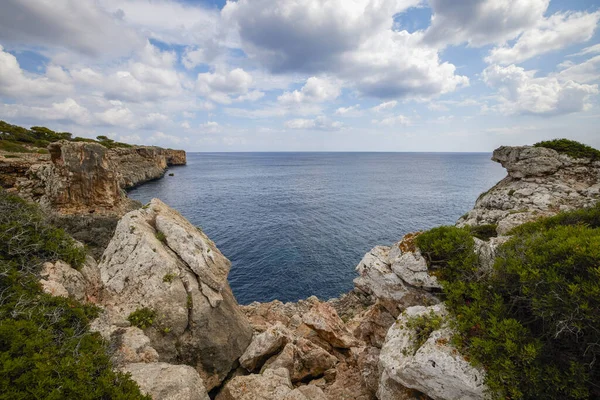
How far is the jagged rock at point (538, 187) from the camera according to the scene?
26.8 metres

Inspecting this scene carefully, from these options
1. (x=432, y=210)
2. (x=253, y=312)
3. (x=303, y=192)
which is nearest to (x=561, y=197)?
(x=253, y=312)

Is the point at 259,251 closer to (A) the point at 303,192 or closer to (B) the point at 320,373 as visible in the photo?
(B) the point at 320,373

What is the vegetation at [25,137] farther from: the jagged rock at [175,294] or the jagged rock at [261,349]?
the jagged rock at [261,349]

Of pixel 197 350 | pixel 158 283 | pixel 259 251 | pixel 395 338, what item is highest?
A: pixel 158 283

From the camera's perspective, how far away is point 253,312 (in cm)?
2517

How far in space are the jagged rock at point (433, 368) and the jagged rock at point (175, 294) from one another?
881 cm

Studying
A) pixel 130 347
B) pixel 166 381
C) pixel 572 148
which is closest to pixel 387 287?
pixel 166 381

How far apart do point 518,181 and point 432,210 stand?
3900 centimetres

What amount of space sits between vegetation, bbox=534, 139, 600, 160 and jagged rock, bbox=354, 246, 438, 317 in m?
31.1

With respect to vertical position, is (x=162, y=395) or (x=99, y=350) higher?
(x=99, y=350)

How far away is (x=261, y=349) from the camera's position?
51.8 feet

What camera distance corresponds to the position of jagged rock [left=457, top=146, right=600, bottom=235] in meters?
26.8

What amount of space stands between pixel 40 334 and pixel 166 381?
12.4ft

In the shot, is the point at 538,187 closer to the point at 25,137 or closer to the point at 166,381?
the point at 166,381
